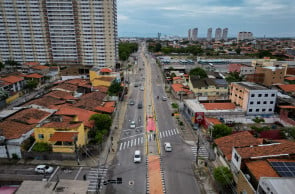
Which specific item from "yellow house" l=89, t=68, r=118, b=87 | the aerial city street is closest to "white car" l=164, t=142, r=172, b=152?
the aerial city street

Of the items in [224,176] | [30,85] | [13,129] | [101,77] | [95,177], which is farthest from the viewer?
[101,77]

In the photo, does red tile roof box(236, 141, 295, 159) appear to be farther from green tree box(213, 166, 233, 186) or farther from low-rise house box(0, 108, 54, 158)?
low-rise house box(0, 108, 54, 158)

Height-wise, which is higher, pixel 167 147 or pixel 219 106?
pixel 219 106

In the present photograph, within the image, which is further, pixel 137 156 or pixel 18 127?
pixel 18 127

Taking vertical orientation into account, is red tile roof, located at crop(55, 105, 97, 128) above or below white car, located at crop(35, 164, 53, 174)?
above

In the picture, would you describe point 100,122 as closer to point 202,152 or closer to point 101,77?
point 202,152

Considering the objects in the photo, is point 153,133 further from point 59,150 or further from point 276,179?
point 276,179

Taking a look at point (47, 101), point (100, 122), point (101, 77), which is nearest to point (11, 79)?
point (47, 101)
